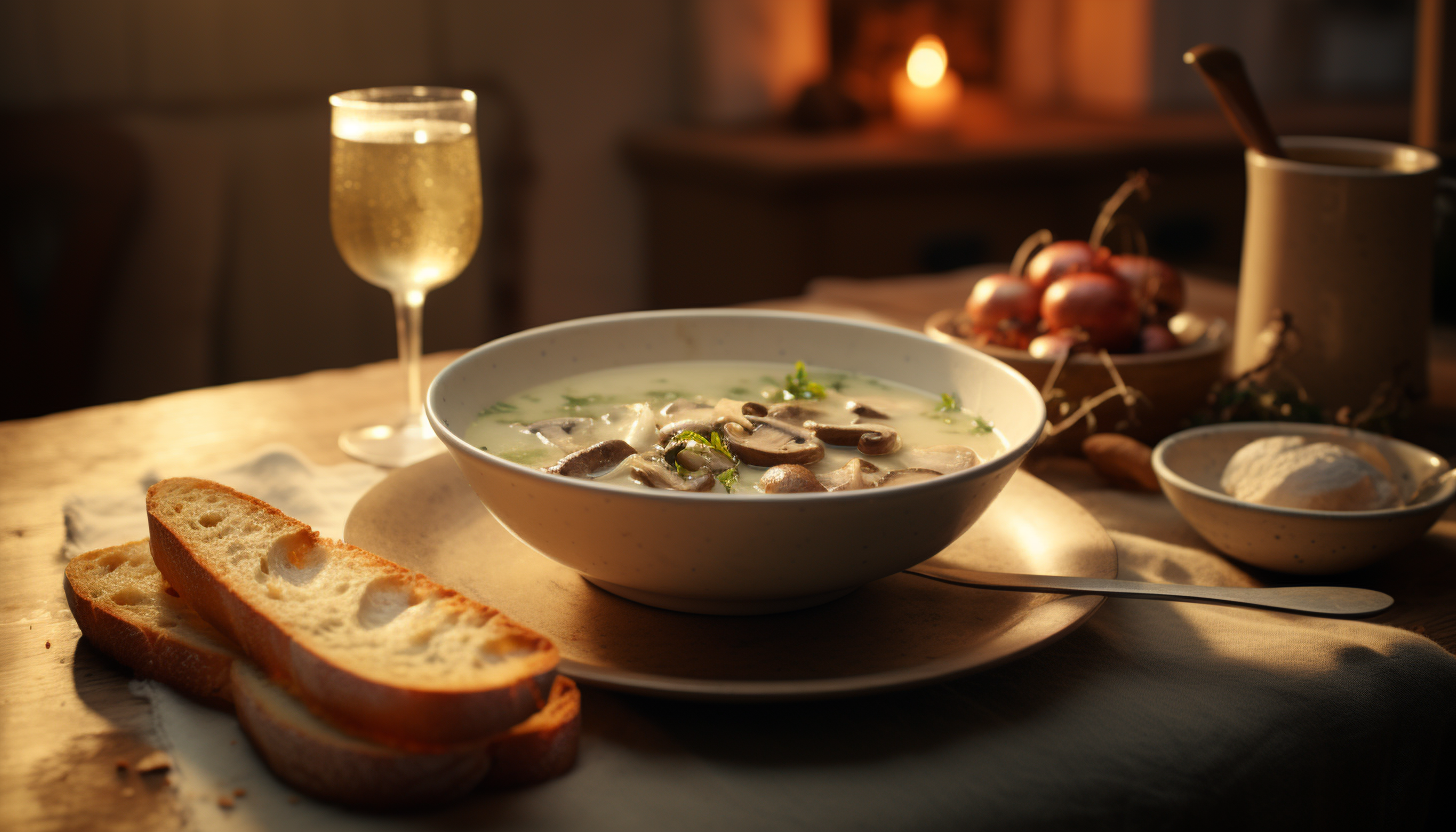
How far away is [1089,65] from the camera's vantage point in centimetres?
538

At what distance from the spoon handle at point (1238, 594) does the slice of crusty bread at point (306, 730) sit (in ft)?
1.43

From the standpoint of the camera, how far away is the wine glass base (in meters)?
1.61

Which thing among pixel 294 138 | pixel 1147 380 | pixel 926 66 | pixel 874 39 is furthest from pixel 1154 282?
pixel 874 39

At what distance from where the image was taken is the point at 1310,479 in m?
1.25

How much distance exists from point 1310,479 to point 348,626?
3.14 feet

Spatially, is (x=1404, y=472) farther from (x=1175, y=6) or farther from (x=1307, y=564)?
(x=1175, y=6)

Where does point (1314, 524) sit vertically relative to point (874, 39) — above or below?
below

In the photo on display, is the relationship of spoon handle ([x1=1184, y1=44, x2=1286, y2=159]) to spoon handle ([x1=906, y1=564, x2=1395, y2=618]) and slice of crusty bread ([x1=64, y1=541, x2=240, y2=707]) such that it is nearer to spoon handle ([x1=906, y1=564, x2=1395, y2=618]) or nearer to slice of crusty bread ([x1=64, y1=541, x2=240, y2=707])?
spoon handle ([x1=906, y1=564, x2=1395, y2=618])

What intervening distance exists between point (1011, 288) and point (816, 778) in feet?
3.52

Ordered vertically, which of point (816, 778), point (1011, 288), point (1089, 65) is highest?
point (1089, 65)

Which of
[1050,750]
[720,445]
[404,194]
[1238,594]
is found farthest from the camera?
[404,194]

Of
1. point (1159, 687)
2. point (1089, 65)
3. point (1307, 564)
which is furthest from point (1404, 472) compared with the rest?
point (1089, 65)

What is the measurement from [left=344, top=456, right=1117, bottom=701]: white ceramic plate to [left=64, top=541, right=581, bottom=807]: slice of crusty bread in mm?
73

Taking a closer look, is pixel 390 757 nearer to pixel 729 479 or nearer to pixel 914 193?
pixel 729 479
